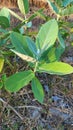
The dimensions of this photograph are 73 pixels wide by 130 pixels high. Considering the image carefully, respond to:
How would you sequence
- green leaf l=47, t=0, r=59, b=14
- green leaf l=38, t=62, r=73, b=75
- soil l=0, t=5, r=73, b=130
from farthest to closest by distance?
soil l=0, t=5, r=73, b=130
green leaf l=47, t=0, r=59, b=14
green leaf l=38, t=62, r=73, b=75

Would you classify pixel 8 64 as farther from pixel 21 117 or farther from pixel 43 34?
pixel 43 34

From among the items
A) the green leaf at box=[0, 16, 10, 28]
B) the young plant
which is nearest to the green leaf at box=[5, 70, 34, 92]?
the young plant

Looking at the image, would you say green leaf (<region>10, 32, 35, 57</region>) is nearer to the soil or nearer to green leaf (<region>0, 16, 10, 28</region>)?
green leaf (<region>0, 16, 10, 28</region>)

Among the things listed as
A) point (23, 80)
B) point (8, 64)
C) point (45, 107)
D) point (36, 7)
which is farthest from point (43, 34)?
point (36, 7)

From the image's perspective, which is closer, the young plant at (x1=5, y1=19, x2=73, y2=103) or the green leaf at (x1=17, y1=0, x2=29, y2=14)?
the young plant at (x1=5, y1=19, x2=73, y2=103)

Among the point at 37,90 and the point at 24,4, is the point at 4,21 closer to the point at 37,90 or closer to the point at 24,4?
the point at 24,4

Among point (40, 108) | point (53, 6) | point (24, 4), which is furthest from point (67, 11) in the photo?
point (40, 108)
